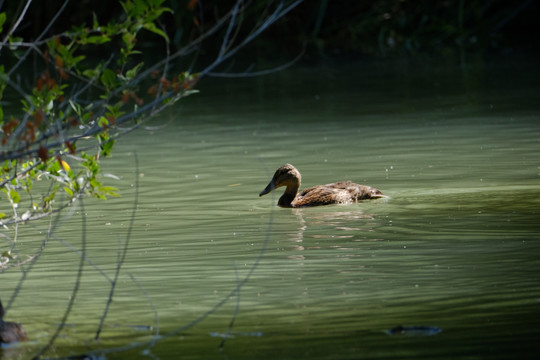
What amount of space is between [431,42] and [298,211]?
75.6 feet

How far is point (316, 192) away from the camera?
437 inches

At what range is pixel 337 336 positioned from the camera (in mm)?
6082

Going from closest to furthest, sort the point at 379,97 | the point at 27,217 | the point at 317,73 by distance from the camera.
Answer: the point at 27,217
the point at 379,97
the point at 317,73

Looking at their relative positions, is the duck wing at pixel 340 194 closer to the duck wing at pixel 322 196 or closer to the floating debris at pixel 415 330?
the duck wing at pixel 322 196

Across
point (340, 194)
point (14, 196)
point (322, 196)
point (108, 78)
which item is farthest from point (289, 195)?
point (108, 78)

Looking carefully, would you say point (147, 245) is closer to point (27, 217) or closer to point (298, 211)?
point (27, 217)

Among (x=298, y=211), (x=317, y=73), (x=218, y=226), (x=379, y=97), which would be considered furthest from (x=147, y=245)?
(x=317, y=73)

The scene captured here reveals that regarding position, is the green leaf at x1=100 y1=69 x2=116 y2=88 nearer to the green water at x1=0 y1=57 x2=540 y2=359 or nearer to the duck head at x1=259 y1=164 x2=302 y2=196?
the green water at x1=0 y1=57 x2=540 y2=359

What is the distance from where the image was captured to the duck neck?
11384 mm

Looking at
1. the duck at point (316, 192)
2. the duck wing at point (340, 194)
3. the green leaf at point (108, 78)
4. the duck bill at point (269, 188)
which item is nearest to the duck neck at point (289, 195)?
the duck at point (316, 192)

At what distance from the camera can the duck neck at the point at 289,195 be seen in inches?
448

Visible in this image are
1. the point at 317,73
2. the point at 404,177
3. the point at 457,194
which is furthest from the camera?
the point at 317,73

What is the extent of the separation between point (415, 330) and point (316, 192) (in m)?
5.13

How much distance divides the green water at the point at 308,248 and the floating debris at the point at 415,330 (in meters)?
0.06
